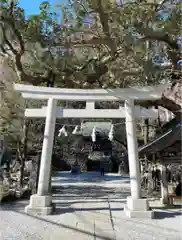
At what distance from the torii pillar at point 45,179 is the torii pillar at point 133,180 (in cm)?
181

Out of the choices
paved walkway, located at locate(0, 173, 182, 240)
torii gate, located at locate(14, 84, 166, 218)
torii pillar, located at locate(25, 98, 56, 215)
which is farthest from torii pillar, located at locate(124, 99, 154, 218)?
torii pillar, located at locate(25, 98, 56, 215)

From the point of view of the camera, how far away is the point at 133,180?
5281 mm

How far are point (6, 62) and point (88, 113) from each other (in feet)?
13.2

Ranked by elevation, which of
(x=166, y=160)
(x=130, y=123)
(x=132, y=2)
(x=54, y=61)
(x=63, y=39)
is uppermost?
(x=132, y=2)

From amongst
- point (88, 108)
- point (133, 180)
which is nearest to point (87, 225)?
point (133, 180)

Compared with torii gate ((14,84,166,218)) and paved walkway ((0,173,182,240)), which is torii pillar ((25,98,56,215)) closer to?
torii gate ((14,84,166,218))

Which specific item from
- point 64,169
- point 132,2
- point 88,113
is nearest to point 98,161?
point 64,169

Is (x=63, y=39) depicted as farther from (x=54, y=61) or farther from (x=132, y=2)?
(x=132, y=2)

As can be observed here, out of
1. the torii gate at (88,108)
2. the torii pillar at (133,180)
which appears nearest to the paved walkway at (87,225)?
the torii pillar at (133,180)

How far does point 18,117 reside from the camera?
8.16 metres

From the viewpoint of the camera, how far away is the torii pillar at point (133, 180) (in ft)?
16.3

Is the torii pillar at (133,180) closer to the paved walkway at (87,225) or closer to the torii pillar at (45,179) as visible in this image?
the paved walkway at (87,225)

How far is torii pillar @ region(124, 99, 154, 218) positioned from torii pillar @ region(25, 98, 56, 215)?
5.94ft

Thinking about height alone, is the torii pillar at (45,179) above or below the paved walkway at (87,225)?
above
